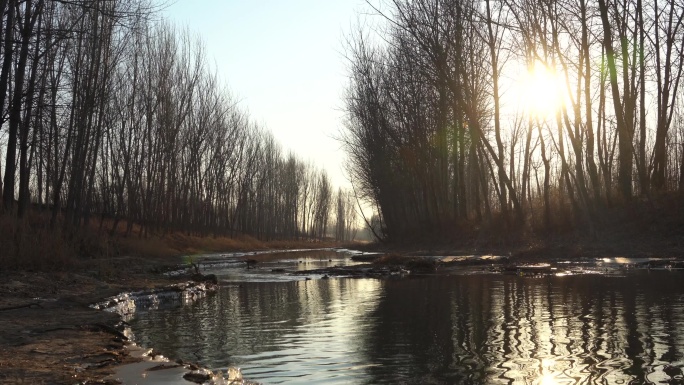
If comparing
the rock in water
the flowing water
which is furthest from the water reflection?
the rock in water

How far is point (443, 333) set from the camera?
7137mm

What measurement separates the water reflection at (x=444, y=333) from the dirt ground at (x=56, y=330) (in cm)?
71

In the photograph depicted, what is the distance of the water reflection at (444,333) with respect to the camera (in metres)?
5.26

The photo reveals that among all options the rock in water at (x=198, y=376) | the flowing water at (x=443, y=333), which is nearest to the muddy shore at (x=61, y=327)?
the rock in water at (x=198, y=376)

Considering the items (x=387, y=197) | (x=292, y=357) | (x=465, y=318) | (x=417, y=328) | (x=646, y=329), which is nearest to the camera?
(x=292, y=357)

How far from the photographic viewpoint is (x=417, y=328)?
757 centimetres

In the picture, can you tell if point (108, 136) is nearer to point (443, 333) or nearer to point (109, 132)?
point (109, 132)

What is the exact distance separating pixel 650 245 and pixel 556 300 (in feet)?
35.5

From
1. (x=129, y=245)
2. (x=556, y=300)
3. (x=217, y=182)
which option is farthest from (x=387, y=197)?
(x=556, y=300)

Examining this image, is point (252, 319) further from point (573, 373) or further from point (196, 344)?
point (573, 373)

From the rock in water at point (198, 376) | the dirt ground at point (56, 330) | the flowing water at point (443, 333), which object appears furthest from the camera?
the flowing water at point (443, 333)

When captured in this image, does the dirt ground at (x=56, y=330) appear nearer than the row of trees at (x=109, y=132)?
Yes

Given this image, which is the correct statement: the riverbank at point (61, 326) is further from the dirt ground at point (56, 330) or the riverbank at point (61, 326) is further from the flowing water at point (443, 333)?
the flowing water at point (443, 333)

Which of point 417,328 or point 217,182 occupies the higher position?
point 217,182
